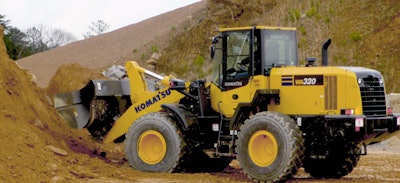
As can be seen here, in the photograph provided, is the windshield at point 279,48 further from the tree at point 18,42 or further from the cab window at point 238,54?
the tree at point 18,42

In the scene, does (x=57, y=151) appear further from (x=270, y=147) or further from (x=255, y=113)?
(x=270, y=147)

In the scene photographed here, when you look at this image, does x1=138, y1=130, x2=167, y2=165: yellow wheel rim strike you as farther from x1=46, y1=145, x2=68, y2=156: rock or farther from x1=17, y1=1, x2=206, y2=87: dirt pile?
x1=17, y1=1, x2=206, y2=87: dirt pile

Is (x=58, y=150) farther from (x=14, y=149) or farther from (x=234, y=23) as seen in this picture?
(x=234, y=23)

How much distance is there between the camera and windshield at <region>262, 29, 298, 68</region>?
13.8 metres

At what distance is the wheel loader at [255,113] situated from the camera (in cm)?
1297

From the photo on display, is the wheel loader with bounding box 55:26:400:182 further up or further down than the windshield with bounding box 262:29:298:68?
further down

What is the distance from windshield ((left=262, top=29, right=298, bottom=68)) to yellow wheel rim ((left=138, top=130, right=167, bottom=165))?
2.59m

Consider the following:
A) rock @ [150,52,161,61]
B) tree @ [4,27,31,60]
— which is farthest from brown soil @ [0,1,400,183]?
tree @ [4,27,31,60]

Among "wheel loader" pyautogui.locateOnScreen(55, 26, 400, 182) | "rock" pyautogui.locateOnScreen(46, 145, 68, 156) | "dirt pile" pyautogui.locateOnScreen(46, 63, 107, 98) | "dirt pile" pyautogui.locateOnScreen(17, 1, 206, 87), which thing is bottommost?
"rock" pyautogui.locateOnScreen(46, 145, 68, 156)

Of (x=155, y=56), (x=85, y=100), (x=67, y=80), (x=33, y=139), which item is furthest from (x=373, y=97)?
(x=155, y=56)

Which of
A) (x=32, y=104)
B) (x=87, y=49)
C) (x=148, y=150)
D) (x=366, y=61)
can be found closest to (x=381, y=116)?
(x=148, y=150)

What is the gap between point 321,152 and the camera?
13320 millimetres

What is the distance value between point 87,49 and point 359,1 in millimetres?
36050

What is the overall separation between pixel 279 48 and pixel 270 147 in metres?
1.94
